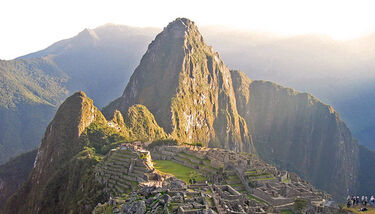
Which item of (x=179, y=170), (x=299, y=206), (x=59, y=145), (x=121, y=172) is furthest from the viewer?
(x=59, y=145)

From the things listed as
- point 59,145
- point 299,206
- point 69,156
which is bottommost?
point 69,156

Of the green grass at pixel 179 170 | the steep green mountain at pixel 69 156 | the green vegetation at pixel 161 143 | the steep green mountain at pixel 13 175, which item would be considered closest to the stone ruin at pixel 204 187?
the green grass at pixel 179 170

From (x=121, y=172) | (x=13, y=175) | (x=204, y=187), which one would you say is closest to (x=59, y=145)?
(x=13, y=175)

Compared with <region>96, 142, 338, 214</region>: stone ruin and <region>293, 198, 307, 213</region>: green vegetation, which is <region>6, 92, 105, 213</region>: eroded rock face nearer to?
<region>96, 142, 338, 214</region>: stone ruin

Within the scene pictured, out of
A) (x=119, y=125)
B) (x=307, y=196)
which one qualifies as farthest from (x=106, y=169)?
(x=119, y=125)

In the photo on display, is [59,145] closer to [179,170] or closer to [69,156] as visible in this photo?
[69,156]

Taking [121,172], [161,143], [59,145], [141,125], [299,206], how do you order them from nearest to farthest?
[299,206]
[121,172]
[161,143]
[59,145]
[141,125]

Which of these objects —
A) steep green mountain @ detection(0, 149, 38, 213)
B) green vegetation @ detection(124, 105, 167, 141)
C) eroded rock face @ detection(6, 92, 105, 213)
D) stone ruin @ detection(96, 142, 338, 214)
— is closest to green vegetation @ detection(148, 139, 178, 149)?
stone ruin @ detection(96, 142, 338, 214)

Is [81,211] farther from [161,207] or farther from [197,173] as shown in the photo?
[161,207]
